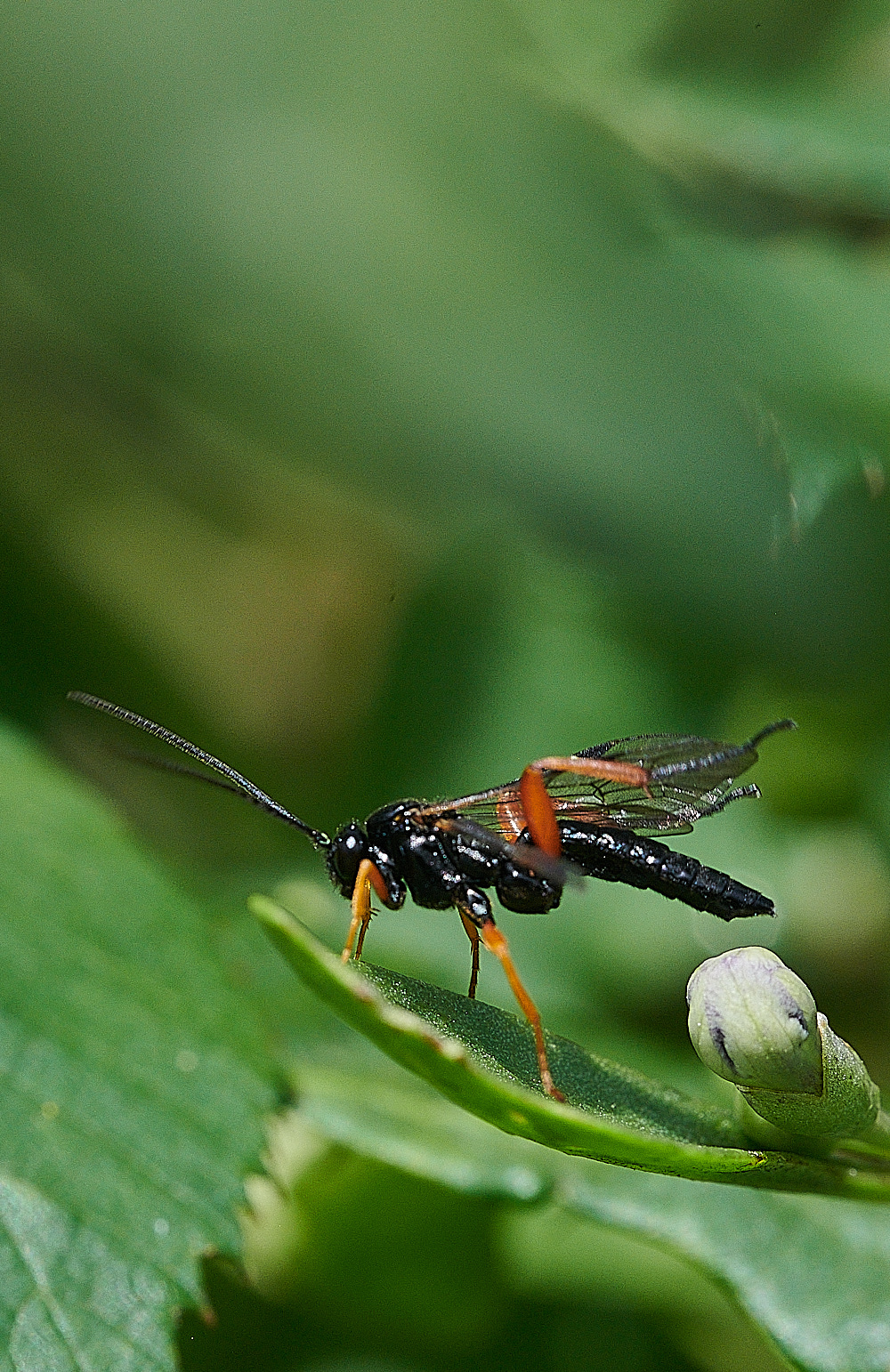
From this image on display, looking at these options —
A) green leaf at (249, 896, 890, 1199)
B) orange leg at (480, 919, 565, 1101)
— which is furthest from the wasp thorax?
green leaf at (249, 896, 890, 1199)

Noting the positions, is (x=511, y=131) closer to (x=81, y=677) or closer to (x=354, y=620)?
(x=354, y=620)

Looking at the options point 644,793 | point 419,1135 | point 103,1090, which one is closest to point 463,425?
point 644,793

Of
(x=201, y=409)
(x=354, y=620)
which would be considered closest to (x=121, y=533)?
(x=201, y=409)

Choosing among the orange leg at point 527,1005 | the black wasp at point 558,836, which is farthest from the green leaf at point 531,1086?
the black wasp at point 558,836

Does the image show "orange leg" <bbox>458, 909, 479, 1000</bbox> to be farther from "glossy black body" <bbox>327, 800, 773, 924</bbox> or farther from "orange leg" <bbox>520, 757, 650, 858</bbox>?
"orange leg" <bbox>520, 757, 650, 858</bbox>

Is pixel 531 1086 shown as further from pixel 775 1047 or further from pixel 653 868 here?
pixel 653 868

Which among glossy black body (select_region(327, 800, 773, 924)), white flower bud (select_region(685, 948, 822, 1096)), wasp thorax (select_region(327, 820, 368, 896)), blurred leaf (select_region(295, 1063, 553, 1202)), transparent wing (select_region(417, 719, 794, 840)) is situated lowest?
blurred leaf (select_region(295, 1063, 553, 1202))
